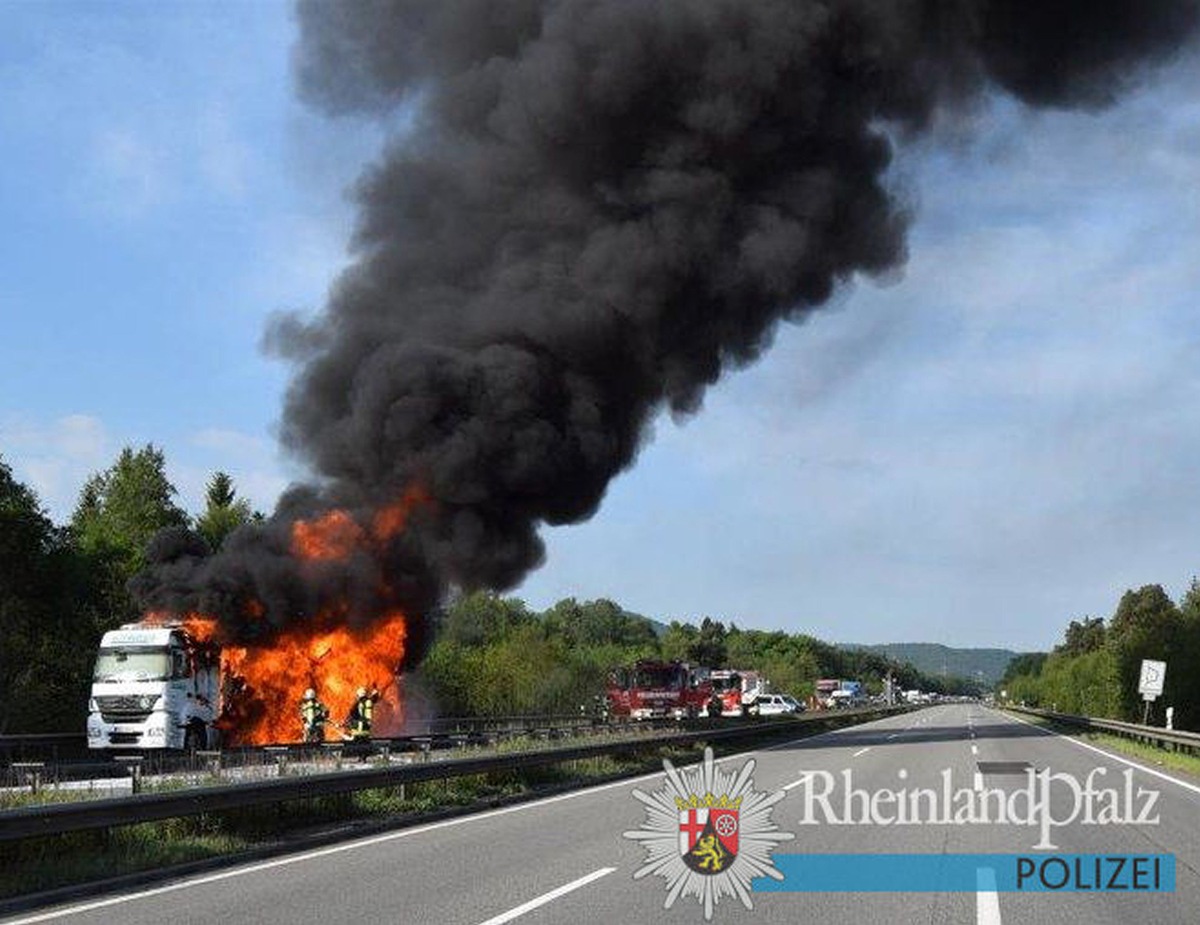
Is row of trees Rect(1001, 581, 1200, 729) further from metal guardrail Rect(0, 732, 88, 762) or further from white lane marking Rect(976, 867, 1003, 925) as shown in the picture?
white lane marking Rect(976, 867, 1003, 925)

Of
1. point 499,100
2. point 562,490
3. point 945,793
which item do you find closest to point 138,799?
point 945,793

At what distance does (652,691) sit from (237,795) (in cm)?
3610

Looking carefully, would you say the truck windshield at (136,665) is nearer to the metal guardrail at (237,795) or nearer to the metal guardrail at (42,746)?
the metal guardrail at (42,746)

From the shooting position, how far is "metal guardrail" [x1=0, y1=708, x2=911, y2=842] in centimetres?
1031

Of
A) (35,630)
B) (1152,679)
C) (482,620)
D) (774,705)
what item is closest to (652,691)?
(1152,679)

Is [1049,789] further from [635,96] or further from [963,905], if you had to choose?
[635,96]

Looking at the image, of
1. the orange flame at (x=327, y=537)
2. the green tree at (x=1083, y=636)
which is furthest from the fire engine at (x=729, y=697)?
→ the green tree at (x=1083, y=636)

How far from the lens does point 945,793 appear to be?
17.8m

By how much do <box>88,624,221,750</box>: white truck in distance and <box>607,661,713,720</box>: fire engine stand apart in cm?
2332

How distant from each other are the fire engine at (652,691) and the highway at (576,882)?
1161 inches

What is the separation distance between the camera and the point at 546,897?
930cm

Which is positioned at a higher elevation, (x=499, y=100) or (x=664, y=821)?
(x=499, y=100)

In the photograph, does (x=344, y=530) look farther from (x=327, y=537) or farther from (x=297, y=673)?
(x=297, y=673)

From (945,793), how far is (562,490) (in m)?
17.0
